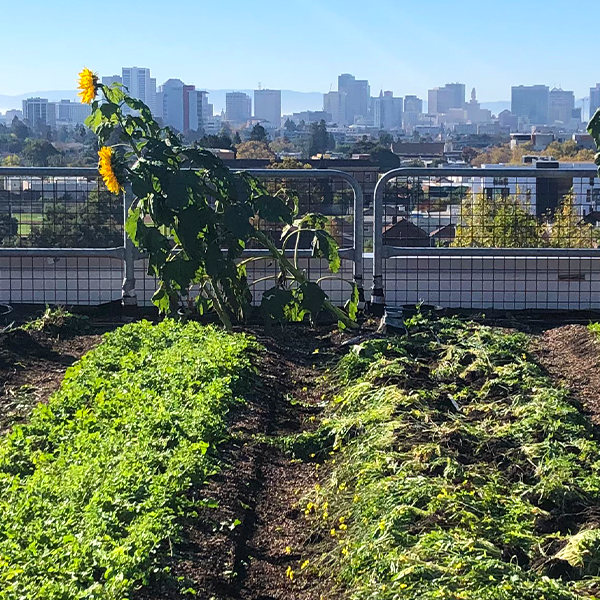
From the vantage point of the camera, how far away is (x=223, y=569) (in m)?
4.52

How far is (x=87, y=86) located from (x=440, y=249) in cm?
366

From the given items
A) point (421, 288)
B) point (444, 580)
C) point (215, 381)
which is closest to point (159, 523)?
point (444, 580)

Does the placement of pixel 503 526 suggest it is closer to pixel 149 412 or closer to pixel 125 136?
pixel 149 412

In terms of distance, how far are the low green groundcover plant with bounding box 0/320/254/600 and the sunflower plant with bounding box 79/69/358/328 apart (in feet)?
3.58

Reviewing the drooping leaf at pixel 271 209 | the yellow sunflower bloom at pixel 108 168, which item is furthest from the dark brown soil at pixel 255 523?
the yellow sunflower bloom at pixel 108 168

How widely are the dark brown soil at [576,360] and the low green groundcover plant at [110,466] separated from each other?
2.25 m

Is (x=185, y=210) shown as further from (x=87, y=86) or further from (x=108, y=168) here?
(x=87, y=86)

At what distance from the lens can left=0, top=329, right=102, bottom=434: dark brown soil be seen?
694 centimetres

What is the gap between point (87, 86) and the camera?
28.1 ft

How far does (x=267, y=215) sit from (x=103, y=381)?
252 cm

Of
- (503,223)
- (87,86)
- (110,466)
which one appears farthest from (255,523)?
(503,223)

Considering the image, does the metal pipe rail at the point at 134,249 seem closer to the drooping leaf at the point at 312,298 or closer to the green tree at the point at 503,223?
the green tree at the point at 503,223

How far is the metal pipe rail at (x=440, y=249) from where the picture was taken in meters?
10.3

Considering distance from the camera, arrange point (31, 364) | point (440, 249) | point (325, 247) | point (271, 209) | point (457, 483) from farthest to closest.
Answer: point (440, 249), point (325, 247), point (271, 209), point (31, 364), point (457, 483)
